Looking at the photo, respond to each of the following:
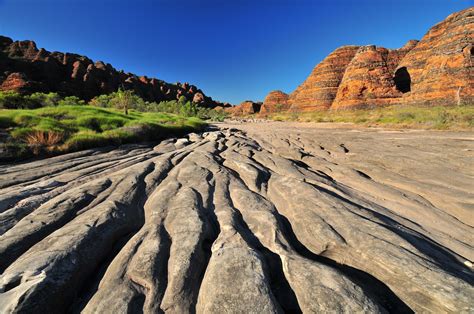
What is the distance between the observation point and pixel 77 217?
10.7 feet

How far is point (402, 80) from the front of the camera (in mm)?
52531

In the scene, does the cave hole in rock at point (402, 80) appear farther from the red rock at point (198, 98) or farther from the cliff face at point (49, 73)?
the red rock at point (198, 98)

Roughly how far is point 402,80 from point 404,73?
1.80 metres

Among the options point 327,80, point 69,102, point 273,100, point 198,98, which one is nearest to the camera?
point 69,102

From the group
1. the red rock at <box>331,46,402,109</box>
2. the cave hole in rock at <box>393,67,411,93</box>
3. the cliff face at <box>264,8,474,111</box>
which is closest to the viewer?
the cliff face at <box>264,8,474,111</box>

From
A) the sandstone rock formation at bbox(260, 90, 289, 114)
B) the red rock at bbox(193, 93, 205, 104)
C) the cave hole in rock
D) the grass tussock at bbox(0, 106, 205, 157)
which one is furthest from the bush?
the red rock at bbox(193, 93, 205, 104)

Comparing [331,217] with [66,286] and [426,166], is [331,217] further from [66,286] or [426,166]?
[426,166]

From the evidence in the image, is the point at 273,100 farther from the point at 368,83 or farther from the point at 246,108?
the point at 368,83

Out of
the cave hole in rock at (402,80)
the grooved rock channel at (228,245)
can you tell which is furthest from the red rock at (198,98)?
the grooved rock channel at (228,245)

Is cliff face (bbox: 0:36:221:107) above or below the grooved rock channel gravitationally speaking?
above

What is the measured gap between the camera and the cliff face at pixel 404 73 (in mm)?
34250

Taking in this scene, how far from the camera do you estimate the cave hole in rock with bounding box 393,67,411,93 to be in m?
51.3

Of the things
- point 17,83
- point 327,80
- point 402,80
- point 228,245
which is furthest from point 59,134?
point 17,83

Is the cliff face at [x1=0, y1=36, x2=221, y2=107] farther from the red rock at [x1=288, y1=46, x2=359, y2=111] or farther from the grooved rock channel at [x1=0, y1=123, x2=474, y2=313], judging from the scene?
the grooved rock channel at [x1=0, y1=123, x2=474, y2=313]
